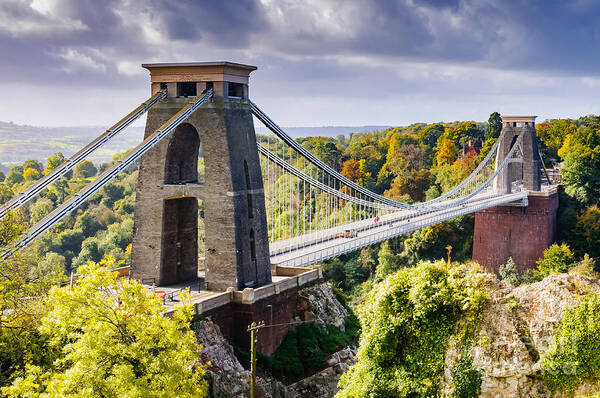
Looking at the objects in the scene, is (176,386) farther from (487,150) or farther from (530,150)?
(487,150)

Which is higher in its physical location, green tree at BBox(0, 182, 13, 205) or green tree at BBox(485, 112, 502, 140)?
green tree at BBox(485, 112, 502, 140)

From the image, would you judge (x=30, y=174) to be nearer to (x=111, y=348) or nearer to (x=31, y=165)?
(x=31, y=165)

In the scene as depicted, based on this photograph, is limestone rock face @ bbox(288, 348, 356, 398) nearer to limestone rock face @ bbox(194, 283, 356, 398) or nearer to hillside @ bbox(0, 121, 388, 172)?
limestone rock face @ bbox(194, 283, 356, 398)

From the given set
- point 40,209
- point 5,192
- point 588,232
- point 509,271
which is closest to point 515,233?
point 509,271

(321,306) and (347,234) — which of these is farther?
(347,234)

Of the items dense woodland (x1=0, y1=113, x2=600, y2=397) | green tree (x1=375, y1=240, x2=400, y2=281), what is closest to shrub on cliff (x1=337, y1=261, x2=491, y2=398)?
dense woodland (x1=0, y1=113, x2=600, y2=397)

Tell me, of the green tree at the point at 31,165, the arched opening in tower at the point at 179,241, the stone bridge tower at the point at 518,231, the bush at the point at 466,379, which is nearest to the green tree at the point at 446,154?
the stone bridge tower at the point at 518,231
